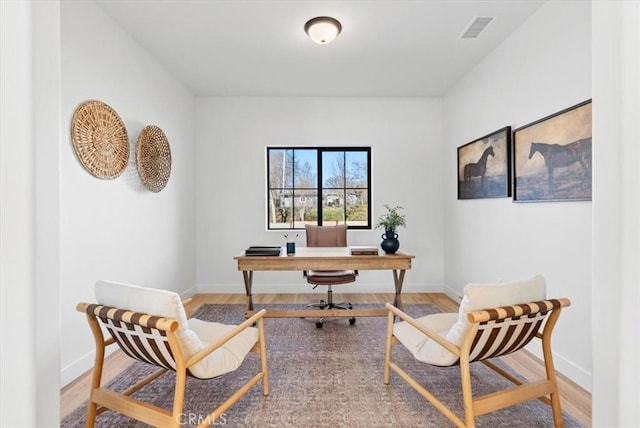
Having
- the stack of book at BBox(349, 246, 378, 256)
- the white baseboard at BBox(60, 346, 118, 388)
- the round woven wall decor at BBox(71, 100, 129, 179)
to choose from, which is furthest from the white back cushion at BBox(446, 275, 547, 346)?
the round woven wall decor at BBox(71, 100, 129, 179)

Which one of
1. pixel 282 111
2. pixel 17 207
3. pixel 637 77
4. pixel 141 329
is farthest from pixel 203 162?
pixel 637 77

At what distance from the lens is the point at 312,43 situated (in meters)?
3.02

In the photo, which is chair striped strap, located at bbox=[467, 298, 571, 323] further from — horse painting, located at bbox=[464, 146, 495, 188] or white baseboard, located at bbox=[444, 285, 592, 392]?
horse painting, located at bbox=[464, 146, 495, 188]

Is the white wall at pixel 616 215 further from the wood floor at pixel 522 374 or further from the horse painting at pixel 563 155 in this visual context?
the horse painting at pixel 563 155

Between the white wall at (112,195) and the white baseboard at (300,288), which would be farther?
the white baseboard at (300,288)

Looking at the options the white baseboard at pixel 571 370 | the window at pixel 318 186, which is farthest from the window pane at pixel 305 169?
the white baseboard at pixel 571 370

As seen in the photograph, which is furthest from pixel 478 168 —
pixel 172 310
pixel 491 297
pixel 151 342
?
pixel 151 342

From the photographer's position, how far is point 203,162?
14.6 ft

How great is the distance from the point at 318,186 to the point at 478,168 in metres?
2.10

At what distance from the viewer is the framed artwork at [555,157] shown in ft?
6.80

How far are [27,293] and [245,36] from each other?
9.13ft

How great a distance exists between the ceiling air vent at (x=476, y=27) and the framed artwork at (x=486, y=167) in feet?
2.95

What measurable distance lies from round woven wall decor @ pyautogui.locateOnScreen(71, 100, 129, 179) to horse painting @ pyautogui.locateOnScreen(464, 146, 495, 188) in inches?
138

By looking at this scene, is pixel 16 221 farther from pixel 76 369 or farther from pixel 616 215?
pixel 76 369
